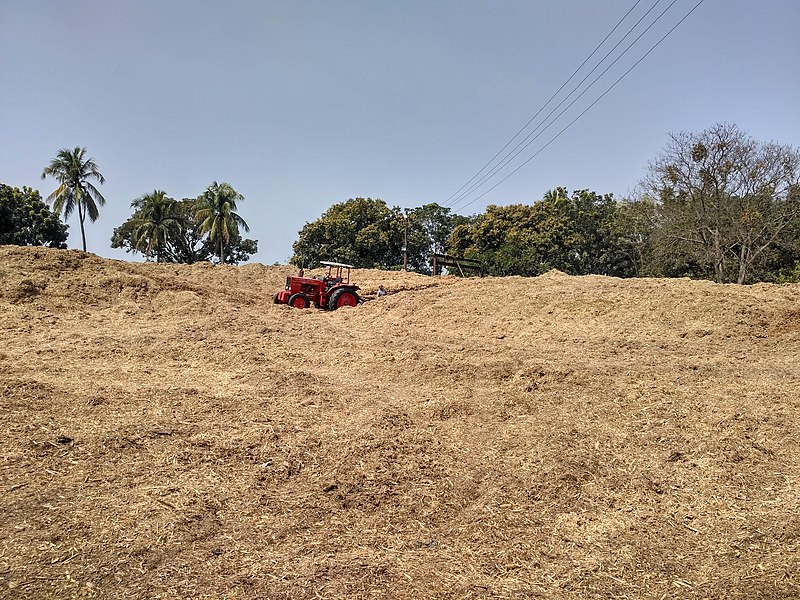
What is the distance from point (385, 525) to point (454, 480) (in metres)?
0.92

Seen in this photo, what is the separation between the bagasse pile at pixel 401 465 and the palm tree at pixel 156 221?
31407 millimetres

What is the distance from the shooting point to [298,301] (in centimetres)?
1544

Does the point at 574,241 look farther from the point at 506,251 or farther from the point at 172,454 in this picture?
the point at 172,454

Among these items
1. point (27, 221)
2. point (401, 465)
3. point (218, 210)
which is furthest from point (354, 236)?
point (401, 465)

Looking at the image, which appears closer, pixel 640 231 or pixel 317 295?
pixel 317 295

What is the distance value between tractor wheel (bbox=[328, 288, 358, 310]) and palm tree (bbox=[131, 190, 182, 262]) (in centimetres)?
2881

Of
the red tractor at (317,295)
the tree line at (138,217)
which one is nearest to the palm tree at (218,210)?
the tree line at (138,217)

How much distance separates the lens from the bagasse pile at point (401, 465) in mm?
3268

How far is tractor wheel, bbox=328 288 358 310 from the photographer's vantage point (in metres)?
15.3

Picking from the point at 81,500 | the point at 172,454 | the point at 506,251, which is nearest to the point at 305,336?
the point at 172,454

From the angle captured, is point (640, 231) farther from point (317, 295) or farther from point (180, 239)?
point (180, 239)

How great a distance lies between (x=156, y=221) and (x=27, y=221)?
7753mm

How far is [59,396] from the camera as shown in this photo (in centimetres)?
598

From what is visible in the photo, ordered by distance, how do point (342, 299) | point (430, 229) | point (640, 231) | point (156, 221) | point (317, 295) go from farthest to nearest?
point (430, 229) → point (156, 221) → point (640, 231) → point (317, 295) → point (342, 299)
